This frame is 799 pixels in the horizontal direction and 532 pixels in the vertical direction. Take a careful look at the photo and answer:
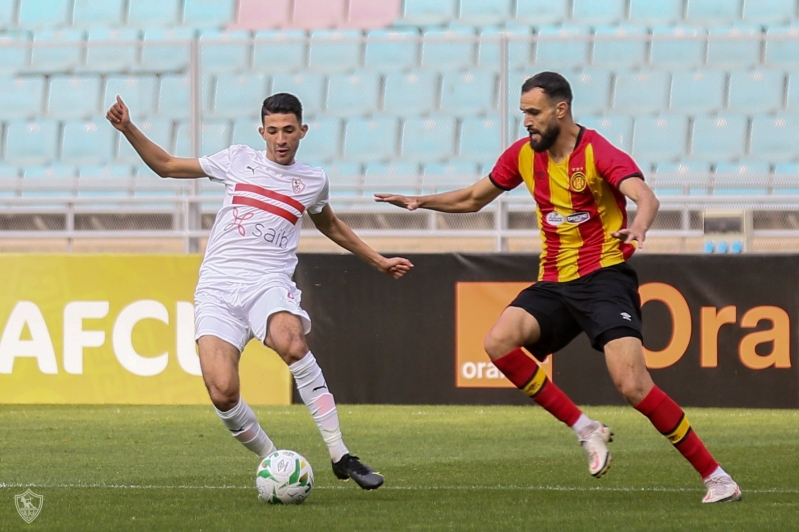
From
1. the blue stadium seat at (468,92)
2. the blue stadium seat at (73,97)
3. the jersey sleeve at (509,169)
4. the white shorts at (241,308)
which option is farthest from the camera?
the blue stadium seat at (73,97)

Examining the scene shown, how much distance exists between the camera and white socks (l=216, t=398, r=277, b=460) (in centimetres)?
674

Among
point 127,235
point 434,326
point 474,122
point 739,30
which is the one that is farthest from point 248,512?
point 739,30

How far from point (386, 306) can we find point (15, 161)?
608cm

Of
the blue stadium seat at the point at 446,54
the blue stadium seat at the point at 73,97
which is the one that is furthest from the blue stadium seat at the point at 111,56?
the blue stadium seat at the point at 446,54

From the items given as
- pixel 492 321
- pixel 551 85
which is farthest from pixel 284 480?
pixel 492 321

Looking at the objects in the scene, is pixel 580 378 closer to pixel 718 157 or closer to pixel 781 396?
pixel 781 396

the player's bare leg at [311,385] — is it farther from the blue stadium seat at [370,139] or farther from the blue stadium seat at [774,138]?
the blue stadium seat at [370,139]

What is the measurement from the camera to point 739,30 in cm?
1672

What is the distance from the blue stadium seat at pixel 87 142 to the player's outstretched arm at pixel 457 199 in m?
9.49

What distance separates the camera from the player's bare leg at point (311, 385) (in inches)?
259

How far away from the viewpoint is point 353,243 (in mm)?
7406

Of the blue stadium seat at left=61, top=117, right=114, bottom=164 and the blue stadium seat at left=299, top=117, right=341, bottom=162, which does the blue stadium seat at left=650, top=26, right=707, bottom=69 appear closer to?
the blue stadium seat at left=299, top=117, right=341, bottom=162

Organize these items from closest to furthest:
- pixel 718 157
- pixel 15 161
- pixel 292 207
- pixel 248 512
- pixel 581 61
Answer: pixel 248 512 → pixel 292 207 → pixel 581 61 → pixel 718 157 → pixel 15 161

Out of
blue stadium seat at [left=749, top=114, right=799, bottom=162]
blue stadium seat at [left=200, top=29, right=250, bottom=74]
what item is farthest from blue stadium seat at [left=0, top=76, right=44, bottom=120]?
blue stadium seat at [left=749, top=114, right=799, bottom=162]
